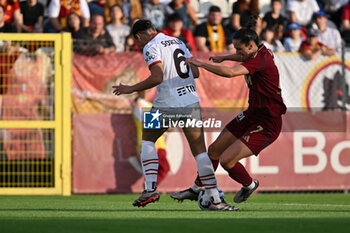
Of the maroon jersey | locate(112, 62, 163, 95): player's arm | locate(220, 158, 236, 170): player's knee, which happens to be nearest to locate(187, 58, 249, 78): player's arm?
the maroon jersey

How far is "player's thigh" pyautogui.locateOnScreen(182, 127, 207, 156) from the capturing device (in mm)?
8875

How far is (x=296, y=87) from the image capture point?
46.8 ft

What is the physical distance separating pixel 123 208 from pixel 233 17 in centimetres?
737

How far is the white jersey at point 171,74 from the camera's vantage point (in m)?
8.98

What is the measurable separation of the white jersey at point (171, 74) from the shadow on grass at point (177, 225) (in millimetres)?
1842

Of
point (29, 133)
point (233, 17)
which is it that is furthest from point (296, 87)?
point (29, 133)

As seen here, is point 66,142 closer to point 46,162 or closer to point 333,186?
point 46,162

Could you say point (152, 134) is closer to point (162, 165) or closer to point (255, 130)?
point (255, 130)

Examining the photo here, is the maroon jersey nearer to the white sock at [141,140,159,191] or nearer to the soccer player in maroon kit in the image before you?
the soccer player in maroon kit

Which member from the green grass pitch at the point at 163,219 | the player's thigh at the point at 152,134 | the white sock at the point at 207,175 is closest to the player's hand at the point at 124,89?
the player's thigh at the point at 152,134

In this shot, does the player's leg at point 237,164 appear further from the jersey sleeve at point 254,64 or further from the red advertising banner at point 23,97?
the red advertising banner at point 23,97

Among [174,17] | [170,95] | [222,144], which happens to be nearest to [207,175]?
[222,144]

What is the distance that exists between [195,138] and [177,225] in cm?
213

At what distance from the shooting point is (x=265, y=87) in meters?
8.88
